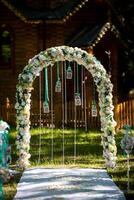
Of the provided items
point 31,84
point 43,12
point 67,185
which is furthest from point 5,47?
point 67,185

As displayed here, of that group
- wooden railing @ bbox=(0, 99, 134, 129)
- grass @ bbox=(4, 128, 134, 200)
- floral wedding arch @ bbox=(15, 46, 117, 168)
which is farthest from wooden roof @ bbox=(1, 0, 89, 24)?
floral wedding arch @ bbox=(15, 46, 117, 168)

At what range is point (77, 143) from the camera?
20109 mm

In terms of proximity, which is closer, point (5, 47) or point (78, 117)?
point (78, 117)

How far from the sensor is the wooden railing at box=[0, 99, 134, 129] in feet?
80.1

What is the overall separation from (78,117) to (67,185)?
37.9 ft

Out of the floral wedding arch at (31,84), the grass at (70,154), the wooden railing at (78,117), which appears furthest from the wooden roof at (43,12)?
the floral wedding arch at (31,84)

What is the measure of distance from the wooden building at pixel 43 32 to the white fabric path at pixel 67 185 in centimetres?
1102

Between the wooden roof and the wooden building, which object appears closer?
the wooden roof

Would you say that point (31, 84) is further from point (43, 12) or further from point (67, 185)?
point (43, 12)

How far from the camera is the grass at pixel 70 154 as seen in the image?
45.3 ft

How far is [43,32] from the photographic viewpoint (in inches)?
1043

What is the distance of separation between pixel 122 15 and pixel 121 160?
605 inches

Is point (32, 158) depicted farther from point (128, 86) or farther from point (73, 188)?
point (128, 86)

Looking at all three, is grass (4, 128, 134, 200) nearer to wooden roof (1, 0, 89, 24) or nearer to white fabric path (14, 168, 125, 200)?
white fabric path (14, 168, 125, 200)
